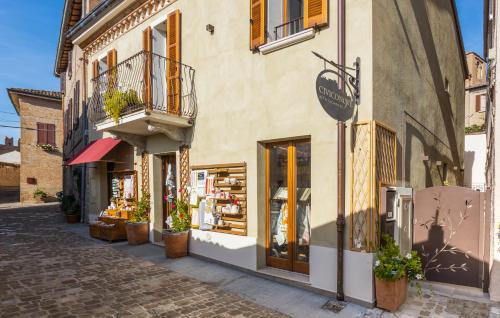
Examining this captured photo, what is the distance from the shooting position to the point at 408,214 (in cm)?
595

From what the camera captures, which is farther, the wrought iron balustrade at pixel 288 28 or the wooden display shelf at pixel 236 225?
the wooden display shelf at pixel 236 225

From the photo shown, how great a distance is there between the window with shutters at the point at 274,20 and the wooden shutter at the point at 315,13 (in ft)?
1.36

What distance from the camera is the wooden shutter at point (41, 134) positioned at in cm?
2366

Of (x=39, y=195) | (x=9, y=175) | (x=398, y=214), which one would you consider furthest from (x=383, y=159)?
(x=9, y=175)

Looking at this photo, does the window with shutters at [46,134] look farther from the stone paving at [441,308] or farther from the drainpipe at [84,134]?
the stone paving at [441,308]

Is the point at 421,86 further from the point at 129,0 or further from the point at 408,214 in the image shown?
the point at 129,0

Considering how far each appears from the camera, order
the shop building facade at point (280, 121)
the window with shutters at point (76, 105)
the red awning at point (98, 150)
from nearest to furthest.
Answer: the shop building facade at point (280, 121)
the red awning at point (98, 150)
the window with shutters at point (76, 105)

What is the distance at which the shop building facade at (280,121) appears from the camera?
4.83 meters

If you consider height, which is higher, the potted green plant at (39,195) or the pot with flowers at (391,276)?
the pot with flowers at (391,276)

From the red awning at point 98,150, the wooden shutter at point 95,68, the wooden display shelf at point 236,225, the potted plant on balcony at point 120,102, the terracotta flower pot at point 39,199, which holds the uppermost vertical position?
the wooden shutter at point 95,68

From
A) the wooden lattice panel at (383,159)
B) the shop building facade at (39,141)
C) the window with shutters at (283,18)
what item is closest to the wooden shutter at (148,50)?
the window with shutters at (283,18)

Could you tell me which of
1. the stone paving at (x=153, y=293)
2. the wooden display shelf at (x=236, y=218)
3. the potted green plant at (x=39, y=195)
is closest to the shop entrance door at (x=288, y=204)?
the wooden display shelf at (x=236, y=218)

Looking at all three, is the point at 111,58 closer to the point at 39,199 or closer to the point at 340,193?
→ the point at 340,193

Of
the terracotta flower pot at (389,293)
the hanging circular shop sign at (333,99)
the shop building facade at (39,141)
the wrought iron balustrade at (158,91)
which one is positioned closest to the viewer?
the hanging circular shop sign at (333,99)
